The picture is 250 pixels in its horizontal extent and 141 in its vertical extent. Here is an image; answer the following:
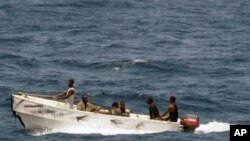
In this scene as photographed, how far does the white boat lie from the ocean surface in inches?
17.8

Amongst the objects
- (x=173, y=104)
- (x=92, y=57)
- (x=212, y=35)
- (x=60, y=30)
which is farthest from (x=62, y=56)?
(x=173, y=104)

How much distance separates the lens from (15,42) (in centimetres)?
6669

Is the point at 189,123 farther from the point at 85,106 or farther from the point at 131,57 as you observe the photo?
the point at 131,57

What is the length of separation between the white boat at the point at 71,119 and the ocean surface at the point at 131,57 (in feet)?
1.48

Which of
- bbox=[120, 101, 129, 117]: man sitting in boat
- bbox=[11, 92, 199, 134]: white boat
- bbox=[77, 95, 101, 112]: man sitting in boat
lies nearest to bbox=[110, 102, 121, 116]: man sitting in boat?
bbox=[120, 101, 129, 117]: man sitting in boat

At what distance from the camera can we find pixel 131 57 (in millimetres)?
61906

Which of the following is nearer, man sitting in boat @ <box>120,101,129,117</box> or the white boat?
the white boat

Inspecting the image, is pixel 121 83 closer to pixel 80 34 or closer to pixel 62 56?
pixel 62 56

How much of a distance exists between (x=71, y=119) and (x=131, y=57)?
2085 centimetres

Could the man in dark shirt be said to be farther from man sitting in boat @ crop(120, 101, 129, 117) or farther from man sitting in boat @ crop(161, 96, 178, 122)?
man sitting in boat @ crop(120, 101, 129, 117)

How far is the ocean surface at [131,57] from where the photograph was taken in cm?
4778

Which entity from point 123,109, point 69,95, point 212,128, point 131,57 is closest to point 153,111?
point 123,109

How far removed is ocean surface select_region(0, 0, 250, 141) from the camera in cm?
4778

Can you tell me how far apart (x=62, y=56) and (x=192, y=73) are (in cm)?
996
